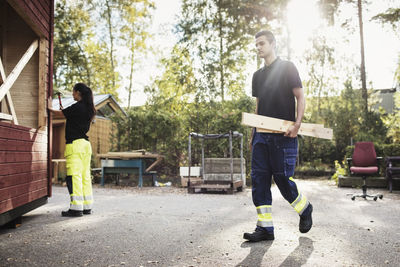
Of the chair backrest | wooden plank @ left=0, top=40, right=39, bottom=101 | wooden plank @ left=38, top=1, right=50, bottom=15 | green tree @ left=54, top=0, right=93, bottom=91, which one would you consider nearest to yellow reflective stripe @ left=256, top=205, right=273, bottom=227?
wooden plank @ left=0, top=40, right=39, bottom=101

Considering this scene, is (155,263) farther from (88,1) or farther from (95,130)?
(88,1)

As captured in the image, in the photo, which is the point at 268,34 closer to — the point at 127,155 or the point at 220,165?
the point at 220,165

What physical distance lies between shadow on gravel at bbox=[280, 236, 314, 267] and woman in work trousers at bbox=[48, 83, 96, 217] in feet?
10.5

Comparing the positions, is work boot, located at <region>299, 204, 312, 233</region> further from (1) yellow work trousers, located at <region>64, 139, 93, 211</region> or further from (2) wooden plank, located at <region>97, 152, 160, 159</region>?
(2) wooden plank, located at <region>97, 152, 160, 159</region>

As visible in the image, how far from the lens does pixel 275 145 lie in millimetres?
3689

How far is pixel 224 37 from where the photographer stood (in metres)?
17.1

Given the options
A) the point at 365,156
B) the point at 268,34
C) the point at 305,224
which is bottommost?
the point at 305,224

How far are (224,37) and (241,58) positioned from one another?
50.5 inches

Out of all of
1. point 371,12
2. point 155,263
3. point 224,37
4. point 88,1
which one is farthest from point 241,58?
point 155,263

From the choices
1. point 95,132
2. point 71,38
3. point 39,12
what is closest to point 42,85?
point 39,12

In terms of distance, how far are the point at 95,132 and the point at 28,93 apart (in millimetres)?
9849

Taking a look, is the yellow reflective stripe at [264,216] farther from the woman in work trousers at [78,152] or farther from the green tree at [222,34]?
the green tree at [222,34]

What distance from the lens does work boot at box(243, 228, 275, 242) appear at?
365 cm

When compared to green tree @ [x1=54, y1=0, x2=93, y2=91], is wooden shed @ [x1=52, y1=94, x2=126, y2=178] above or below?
below
